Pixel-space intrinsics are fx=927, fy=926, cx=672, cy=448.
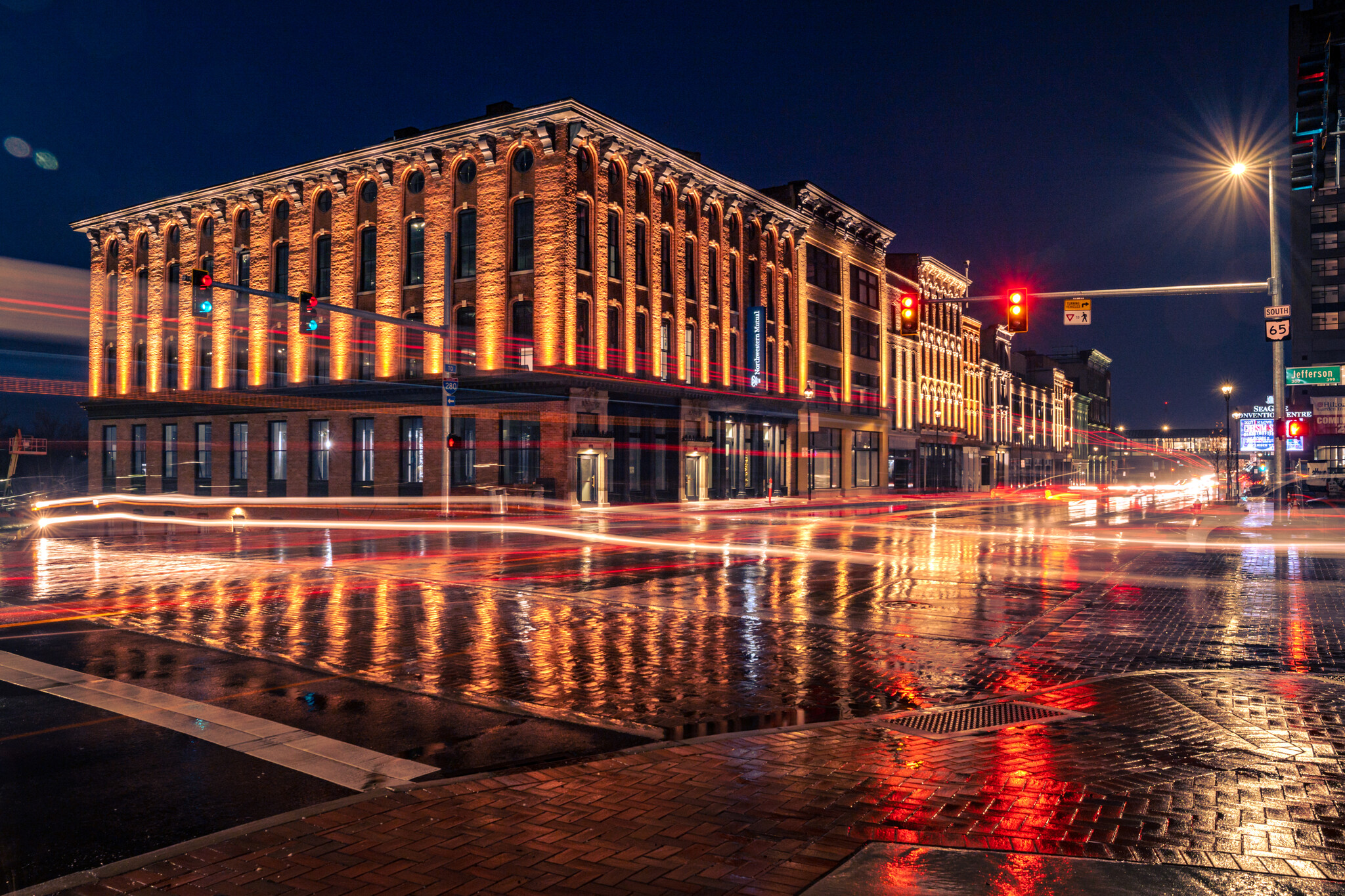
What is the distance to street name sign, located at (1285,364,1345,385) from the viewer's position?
26.8 m

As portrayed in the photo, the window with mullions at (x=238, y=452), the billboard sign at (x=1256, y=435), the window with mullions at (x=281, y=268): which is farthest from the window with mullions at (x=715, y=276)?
the billboard sign at (x=1256, y=435)

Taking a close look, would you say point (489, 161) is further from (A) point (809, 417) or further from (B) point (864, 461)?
(B) point (864, 461)

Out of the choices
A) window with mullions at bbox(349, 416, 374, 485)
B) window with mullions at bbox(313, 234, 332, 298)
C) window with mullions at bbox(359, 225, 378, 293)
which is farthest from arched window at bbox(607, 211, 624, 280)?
window with mullions at bbox(313, 234, 332, 298)

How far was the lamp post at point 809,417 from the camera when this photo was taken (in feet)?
165

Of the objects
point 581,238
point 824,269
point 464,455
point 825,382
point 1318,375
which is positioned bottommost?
point 464,455

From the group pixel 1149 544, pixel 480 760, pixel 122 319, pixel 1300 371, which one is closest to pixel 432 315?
pixel 122 319

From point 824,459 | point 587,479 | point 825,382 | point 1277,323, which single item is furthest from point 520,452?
point 1277,323

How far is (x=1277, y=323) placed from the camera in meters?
20.3

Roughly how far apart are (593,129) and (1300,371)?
84.1 ft

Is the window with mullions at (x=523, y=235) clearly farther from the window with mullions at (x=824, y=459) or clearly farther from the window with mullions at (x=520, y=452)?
the window with mullions at (x=824, y=459)

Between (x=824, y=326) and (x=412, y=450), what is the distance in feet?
84.7

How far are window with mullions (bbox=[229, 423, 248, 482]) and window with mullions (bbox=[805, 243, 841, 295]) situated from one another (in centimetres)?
3060

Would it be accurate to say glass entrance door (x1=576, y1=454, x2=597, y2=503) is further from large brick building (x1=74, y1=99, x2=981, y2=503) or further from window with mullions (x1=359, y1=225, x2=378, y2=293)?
window with mullions (x1=359, y1=225, x2=378, y2=293)

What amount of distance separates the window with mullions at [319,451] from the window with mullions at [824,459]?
2490cm
